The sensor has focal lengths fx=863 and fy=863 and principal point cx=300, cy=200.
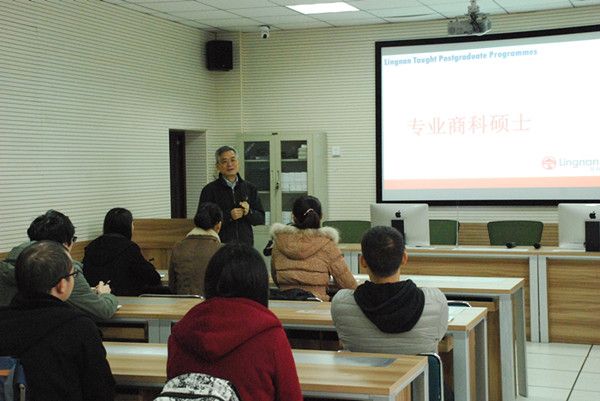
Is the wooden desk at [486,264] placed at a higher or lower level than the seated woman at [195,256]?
lower

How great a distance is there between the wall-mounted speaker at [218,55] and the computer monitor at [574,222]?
4.90m

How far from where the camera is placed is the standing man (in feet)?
24.2

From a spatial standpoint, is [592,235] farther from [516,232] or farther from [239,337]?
[239,337]

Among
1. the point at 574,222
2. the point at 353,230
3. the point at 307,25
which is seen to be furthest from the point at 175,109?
the point at 574,222

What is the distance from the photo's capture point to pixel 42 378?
9.81ft

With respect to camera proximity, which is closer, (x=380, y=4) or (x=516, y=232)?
(x=516, y=232)

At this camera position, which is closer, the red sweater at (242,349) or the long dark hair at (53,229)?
the red sweater at (242,349)

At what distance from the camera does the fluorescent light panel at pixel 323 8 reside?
900 centimetres

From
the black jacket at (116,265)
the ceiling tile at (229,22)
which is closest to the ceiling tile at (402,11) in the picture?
the ceiling tile at (229,22)

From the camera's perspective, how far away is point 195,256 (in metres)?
5.66

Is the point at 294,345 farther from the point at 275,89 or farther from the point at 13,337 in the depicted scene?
the point at 275,89

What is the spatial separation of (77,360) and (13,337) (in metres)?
0.24

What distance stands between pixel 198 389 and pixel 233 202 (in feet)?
16.3

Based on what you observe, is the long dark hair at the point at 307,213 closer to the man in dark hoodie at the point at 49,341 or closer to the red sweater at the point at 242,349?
the man in dark hoodie at the point at 49,341
